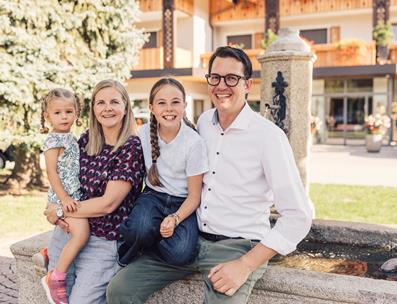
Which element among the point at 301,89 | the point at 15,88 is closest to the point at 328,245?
the point at 301,89

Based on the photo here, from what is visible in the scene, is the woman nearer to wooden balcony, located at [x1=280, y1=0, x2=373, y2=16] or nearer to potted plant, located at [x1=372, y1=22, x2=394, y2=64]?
potted plant, located at [x1=372, y1=22, x2=394, y2=64]

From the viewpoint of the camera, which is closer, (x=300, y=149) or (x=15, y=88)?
(x=300, y=149)

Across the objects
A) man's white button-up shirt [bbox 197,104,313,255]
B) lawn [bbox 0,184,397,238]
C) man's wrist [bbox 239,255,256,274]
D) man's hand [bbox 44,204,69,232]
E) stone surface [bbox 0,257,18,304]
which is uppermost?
man's white button-up shirt [bbox 197,104,313,255]

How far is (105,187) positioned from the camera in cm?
300

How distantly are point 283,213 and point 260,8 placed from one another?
23467 mm

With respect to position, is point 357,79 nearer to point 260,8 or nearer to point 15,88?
point 260,8

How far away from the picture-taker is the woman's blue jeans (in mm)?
2721

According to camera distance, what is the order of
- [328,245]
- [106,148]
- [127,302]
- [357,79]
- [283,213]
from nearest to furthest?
[283,213] < [127,302] < [106,148] < [328,245] < [357,79]

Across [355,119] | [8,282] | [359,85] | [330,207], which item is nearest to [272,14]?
[359,85]

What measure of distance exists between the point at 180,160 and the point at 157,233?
43cm

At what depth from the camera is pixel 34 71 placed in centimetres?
894

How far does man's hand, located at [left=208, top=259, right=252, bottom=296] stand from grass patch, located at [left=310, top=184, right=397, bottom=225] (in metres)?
5.29

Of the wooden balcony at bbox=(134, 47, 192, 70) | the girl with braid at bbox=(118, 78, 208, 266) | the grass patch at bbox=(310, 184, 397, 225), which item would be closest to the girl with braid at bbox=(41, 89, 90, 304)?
the girl with braid at bbox=(118, 78, 208, 266)

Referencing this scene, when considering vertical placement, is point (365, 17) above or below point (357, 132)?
above
